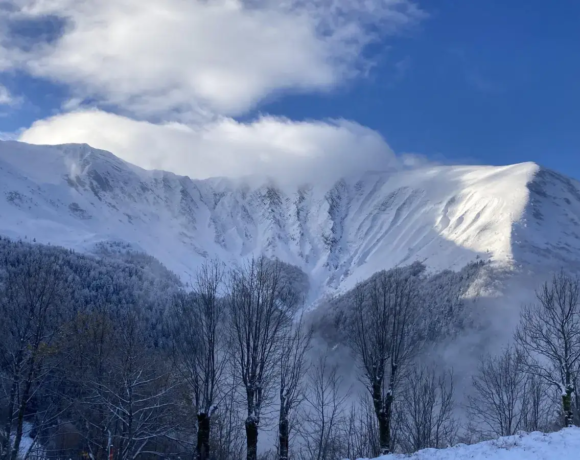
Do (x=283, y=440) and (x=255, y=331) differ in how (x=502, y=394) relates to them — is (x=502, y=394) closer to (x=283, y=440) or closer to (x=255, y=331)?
(x=283, y=440)

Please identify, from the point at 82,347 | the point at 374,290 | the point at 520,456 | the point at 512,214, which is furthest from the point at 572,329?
the point at 512,214

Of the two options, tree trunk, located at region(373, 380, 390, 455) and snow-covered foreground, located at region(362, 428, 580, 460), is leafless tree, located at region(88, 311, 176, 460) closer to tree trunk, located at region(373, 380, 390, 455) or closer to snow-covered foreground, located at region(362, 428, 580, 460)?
tree trunk, located at region(373, 380, 390, 455)

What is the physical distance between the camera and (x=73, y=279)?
499 ft

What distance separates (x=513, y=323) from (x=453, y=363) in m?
19.3

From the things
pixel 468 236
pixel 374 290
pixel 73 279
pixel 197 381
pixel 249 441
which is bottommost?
pixel 249 441

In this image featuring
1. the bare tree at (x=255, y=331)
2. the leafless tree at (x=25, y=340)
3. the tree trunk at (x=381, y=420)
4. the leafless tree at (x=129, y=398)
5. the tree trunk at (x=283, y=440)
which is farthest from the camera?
the tree trunk at (x=381, y=420)

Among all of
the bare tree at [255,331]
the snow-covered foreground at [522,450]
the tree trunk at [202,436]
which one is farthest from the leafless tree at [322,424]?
the snow-covered foreground at [522,450]

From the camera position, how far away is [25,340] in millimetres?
26672

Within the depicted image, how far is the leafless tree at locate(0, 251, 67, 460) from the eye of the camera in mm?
25750

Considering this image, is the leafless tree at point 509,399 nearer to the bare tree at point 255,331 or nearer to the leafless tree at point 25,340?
the bare tree at point 255,331

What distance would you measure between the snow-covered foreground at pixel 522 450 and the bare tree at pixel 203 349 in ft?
31.7

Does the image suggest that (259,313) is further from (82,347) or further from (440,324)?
(440,324)

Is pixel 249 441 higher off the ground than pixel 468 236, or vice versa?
pixel 468 236

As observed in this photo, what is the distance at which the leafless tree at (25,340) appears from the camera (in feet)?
84.5
